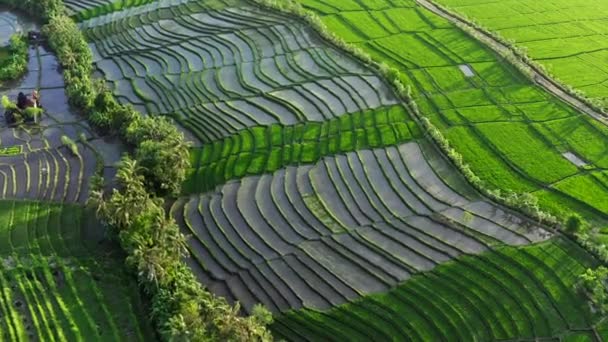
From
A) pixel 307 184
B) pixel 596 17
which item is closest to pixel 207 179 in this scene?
pixel 307 184

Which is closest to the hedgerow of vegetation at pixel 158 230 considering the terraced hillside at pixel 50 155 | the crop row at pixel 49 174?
the terraced hillside at pixel 50 155

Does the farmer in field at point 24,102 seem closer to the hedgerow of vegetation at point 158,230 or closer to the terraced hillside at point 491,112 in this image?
the hedgerow of vegetation at point 158,230

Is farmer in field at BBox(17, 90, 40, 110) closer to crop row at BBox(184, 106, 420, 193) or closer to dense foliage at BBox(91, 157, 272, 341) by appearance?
crop row at BBox(184, 106, 420, 193)

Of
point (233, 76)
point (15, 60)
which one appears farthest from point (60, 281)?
point (15, 60)

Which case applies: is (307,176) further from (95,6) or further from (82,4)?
(82,4)

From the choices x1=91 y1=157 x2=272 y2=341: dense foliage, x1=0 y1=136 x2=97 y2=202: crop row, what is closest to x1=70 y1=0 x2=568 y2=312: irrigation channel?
x1=91 y1=157 x2=272 y2=341: dense foliage

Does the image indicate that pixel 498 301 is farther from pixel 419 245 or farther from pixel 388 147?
pixel 388 147
